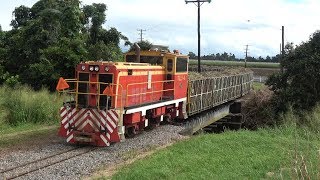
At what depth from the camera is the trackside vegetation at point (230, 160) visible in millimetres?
8492

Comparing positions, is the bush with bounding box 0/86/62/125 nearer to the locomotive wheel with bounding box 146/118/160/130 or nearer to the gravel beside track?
the locomotive wheel with bounding box 146/118/160/130

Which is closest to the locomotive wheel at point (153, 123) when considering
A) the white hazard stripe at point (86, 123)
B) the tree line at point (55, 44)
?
the white hazard stripe at point (86, 123)

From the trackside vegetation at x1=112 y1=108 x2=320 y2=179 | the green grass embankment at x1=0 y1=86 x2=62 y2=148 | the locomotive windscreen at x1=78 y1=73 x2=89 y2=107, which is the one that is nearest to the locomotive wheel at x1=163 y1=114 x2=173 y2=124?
the trackside vegetation at x1=112 y1=108 x2=320 y2=179

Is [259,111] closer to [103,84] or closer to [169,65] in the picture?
[169,65]

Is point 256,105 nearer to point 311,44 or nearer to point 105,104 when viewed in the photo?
point 311,44

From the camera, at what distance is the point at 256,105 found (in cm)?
2353

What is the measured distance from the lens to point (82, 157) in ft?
35.8

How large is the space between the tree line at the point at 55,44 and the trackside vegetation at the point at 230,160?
13863mm

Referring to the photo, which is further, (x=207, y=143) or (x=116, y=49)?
(x=116, y=49)

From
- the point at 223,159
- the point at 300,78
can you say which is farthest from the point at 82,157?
the point at 300,78

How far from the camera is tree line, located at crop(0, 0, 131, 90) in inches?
971

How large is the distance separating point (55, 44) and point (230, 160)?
61.7 ft

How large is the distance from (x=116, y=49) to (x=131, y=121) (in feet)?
51.8

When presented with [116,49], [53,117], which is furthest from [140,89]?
[116,49]
